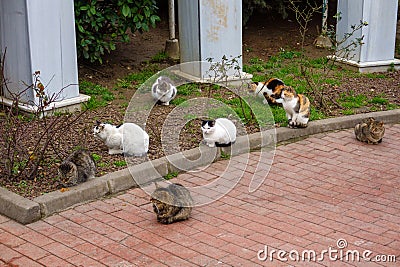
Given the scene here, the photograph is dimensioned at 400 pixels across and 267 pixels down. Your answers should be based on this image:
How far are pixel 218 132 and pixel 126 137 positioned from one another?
1.06 meters

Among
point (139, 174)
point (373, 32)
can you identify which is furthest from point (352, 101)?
point (139, 174)

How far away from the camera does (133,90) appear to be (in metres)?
10.2

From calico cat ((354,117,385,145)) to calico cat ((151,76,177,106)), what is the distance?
260cm

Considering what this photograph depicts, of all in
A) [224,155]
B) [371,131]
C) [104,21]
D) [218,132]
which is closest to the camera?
[218,132]

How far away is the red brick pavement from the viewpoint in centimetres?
557

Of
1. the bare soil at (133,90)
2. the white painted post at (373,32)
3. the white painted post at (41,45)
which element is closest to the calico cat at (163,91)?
the bare soil at (133,90)

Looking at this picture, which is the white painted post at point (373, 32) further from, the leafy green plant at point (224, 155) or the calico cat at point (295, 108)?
the leafy green plant at point (224, 155)

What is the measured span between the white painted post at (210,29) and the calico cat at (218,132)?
2.66 m

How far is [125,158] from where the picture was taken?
7.39 metres

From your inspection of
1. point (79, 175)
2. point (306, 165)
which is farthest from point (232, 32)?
point (79, 175)

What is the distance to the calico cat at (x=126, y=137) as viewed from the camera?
7.32 m

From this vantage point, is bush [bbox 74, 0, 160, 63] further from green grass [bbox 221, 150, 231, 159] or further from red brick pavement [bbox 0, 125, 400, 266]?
red brick pavement [bbox 0, 125, 400, 266]

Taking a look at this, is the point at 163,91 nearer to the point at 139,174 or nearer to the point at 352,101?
the point at 139,174

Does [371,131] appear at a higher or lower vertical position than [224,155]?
higher
